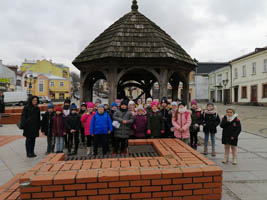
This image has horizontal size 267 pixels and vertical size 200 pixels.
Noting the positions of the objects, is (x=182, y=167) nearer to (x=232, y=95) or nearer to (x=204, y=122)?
(x=204, y=122)

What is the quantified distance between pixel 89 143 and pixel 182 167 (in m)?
2.96

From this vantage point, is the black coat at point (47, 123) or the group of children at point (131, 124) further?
the black coat at point (47, 123)

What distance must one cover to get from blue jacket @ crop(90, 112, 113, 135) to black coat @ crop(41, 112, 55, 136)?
148 cm

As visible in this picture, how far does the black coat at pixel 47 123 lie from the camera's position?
17.3 feet

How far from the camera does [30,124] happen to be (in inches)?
200

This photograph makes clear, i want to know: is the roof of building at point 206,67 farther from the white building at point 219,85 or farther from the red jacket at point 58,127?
the red jacket at point 58,127

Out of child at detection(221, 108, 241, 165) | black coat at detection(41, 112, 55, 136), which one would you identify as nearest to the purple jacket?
child at detection(221, 108, 241, 165)

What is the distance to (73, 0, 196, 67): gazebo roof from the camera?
5.79 metres

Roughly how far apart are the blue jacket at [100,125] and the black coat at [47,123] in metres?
1.48

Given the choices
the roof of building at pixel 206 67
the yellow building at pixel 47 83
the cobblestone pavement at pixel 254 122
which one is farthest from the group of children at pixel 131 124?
the yellow building at pixel 47 83

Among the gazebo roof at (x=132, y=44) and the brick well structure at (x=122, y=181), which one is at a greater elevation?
the gazebo roof at (x=132, y=44)

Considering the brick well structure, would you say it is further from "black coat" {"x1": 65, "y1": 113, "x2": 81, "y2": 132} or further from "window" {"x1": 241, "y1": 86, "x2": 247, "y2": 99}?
"window" {"x1": 241, "y1": 86, "x2": 247, "y2": 99}

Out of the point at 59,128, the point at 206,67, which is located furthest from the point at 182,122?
the point at 206,67

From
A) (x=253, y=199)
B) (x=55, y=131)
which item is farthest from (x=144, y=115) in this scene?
(x=253, y=199)
